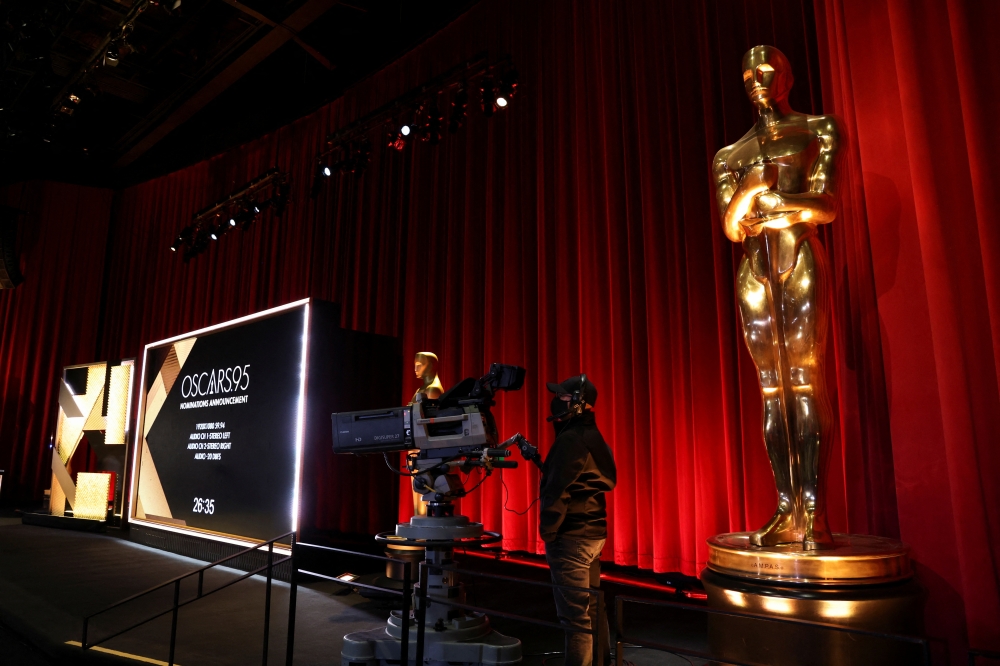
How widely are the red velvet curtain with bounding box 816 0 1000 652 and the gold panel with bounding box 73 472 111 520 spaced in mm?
8053

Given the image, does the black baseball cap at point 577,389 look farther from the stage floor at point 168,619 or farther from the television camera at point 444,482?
the stage floor at point 168,619

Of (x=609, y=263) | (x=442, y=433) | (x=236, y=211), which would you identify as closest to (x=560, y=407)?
(x=442, y=433)

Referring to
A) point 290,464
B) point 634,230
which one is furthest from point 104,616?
point 634,230

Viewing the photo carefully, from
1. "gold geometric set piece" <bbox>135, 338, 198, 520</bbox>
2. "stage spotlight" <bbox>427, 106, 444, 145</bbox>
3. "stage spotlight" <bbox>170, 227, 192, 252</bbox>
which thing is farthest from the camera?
"stage spotlight" <bbox>170, 227, 192, 252</bbox>

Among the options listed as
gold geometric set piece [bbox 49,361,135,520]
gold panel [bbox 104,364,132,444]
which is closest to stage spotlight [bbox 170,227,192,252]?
gold geometric set piece [bbox 49,361,135,520]

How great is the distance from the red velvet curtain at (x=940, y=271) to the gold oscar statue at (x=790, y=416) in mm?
332

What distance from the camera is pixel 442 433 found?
315 cm

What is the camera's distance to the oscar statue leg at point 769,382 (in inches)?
106

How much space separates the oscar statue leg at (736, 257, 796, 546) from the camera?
8.84 ft

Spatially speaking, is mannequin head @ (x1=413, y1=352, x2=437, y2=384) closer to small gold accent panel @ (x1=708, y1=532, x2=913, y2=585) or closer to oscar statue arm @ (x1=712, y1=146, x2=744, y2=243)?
oscar statue arm @ (x1=712, y1=146, x2=744, y2=243)

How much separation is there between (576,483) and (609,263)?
274cm

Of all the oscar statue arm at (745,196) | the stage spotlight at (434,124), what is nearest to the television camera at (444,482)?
the oscar statue arm at (745,196)

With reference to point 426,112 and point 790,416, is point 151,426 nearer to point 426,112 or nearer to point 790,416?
point 426,112

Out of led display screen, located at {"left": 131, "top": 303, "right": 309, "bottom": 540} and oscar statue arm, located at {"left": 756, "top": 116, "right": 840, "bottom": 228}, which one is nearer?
oscar statue arm, located at {"left": 756, "top": 116, "right": 840, "bottom": 228}
